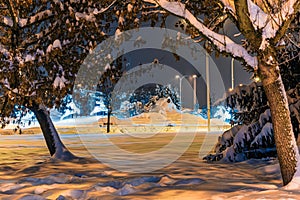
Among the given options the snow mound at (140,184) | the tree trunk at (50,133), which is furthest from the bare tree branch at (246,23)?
the tree trunk at (50,133)

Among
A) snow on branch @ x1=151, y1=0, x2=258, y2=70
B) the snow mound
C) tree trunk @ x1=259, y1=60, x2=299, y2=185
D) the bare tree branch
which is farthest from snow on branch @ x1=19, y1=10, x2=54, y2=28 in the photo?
tree trunk @ x1=259, y1=60, x2=299, y2=185

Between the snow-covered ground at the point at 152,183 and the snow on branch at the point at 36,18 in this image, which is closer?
the snow-covered ground at the point at 152,183

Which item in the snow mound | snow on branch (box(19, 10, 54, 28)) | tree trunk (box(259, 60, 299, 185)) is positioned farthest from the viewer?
snow on branch (box(19, 10, 54, 28))

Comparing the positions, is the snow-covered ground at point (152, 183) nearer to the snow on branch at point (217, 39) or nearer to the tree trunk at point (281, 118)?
the tree trunk at point (281, 118)

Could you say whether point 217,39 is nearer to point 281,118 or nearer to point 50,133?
point 281,118

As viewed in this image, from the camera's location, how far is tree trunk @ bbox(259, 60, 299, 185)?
686cm

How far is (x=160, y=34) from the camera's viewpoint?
31.5ft

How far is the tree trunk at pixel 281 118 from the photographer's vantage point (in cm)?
686

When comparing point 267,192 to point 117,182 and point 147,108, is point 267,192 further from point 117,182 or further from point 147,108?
point 147,108

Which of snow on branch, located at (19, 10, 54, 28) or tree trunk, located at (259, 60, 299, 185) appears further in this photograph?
snow on branch, located at (19, 10, 54, 28)

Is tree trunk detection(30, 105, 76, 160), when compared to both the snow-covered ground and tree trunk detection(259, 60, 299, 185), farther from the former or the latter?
tree trunk detection(259, 60, 299, 185)

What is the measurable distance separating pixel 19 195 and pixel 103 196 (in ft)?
5.62

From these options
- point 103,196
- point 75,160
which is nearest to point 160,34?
point 103,196

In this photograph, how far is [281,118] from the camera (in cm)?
687
